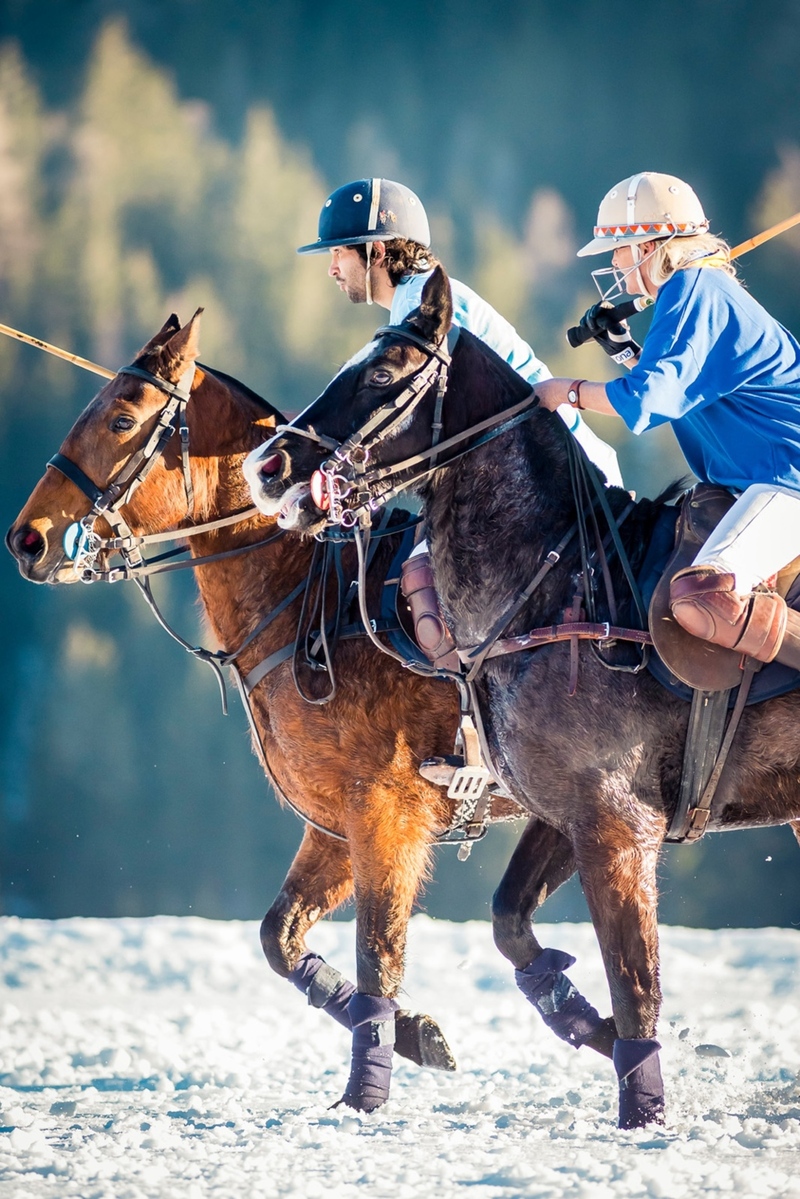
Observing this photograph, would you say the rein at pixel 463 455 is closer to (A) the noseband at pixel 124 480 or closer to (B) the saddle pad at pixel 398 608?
(B) the saddle pad at pixel 398 608

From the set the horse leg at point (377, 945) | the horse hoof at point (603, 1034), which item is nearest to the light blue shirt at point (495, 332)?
the horse leg at point (377, 945)

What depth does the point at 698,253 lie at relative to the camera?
3125 mm

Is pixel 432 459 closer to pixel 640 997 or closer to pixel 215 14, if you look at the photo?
pixel 640 997

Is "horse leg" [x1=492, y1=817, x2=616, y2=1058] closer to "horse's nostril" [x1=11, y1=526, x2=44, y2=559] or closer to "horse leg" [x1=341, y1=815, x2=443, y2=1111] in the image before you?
"horse leg" [x1=341, y1=815, x2=443, y2=1111]

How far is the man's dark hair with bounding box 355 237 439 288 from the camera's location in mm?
3957

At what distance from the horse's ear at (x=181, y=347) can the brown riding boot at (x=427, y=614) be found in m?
0.88

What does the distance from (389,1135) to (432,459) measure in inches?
69.6

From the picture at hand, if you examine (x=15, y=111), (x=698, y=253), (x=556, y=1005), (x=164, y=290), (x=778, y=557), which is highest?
(x=15, y=111)

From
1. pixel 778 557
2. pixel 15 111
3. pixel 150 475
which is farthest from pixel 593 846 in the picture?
pixel 15 111

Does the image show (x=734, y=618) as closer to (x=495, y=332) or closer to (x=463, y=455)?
(x=463, y=455)

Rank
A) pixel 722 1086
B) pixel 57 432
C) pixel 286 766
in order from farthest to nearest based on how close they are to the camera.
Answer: pixel 57 432
pixel 722 1086
pixel 286 766

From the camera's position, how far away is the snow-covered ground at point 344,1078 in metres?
2.99

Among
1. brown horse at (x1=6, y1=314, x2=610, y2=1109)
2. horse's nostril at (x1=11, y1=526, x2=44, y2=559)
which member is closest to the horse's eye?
brown horse at (x1=6, y1=314, x2=610, y2=1109)

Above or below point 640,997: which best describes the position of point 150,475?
above
